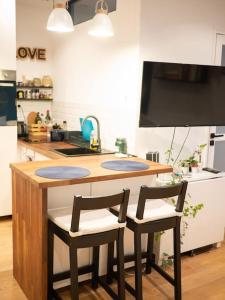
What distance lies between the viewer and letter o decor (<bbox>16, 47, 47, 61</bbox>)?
15.1ft

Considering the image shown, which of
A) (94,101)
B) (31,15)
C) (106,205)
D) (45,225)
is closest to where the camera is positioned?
(106,205)

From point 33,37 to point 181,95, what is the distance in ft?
8.90

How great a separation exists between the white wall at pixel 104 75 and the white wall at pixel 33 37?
0.66 feet

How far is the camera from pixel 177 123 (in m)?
2.87

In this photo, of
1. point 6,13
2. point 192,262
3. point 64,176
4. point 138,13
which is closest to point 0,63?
point 6,13

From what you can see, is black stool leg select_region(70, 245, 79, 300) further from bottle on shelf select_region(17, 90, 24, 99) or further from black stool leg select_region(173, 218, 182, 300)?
bottle on shelf select_region(17, 90, 24, 99)

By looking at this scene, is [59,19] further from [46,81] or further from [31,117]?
[46,81]

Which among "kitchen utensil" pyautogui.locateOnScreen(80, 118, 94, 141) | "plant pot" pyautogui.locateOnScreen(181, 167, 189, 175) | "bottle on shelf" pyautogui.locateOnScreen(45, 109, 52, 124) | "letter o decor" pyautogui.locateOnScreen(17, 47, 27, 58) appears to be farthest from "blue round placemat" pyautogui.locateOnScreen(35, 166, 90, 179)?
"letter o decor" pyautogui.locateOnScreen(17, 47, 27, 58)

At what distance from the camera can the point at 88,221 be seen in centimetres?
202

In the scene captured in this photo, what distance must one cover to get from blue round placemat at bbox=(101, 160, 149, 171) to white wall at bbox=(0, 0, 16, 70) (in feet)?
5.16

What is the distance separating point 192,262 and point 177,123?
48.0 inches

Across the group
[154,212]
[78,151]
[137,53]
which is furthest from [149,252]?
[137,53]

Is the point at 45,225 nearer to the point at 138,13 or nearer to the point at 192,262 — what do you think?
the point at 192,262

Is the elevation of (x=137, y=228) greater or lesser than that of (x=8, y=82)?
lesser
